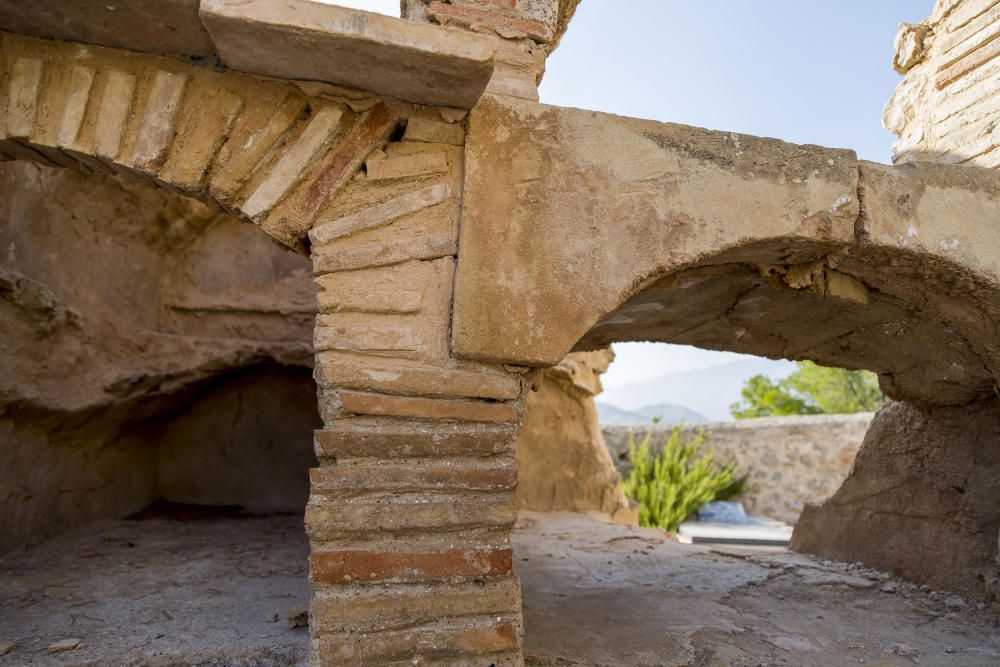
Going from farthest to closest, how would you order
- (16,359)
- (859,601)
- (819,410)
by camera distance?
(819,410) → (16,359) → (859,601)

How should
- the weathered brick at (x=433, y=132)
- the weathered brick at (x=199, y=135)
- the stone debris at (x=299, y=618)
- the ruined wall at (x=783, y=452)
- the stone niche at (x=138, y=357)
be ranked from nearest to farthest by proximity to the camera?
the weathered brick at (x=199, y=135) → the weathered brick at (x=433, y=132) → the stone debris at (x=299, y=618) → the stone niche at (x=138, y=357) → the ruined wall at (x=783, y=452)

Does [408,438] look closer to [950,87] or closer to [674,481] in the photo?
[950,87]

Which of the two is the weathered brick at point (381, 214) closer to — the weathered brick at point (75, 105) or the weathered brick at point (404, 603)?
the weathered brick at point (75, 105)

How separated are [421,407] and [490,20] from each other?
1.28 meters

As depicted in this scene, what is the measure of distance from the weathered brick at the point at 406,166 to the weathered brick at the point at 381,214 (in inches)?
2.2

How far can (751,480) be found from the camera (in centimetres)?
885

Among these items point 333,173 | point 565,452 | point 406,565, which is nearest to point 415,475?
point 406,565

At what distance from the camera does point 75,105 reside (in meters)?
1.79

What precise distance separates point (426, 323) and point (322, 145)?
0.58 meters

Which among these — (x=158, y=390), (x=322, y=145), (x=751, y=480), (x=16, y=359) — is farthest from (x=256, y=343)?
(x=751, y=480)

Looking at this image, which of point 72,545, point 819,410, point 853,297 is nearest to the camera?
point 853,297

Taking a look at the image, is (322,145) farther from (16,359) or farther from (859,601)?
(859,601)

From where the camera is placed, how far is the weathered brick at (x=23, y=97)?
177cm

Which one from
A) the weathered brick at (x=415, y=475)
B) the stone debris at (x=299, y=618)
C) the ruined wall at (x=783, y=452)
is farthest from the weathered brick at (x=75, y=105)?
the ruined wall at (x=783, y=452)
